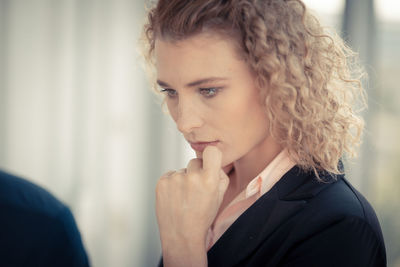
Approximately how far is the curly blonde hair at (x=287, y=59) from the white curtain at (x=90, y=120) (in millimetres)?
1032

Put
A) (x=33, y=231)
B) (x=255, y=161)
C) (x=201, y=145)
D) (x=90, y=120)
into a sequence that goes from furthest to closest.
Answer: (x=90, y=120), (x=255, y=161), (x=201, y=145), (x=33, y=231)

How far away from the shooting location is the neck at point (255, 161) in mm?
1149

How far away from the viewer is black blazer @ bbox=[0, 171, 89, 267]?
78cm

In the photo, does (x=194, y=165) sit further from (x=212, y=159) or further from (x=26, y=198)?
(x=26, y=198)

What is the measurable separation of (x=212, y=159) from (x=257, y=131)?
15 cm

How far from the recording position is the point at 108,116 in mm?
2279

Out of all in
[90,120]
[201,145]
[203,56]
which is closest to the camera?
[203,56]

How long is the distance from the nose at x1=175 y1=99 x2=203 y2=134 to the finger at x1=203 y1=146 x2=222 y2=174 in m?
0.07

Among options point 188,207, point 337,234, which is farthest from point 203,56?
point 337,234

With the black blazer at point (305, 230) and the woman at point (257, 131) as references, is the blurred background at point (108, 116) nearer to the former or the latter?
the woman at point (257, 131)

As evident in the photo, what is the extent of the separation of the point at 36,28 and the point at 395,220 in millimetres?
2302

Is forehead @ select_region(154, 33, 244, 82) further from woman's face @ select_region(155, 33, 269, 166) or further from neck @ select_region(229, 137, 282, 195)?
neck @ select_region(229, 137, 282, 195)

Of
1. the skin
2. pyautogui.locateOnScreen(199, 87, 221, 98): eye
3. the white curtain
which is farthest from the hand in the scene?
the white curtain

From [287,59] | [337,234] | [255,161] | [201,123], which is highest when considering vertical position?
[287,59]
